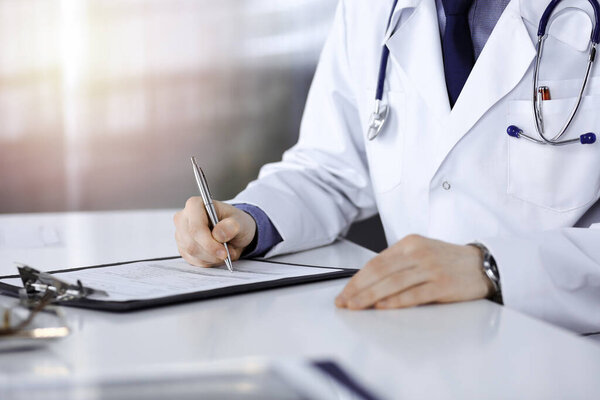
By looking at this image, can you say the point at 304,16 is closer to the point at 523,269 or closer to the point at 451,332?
the point at 523,269

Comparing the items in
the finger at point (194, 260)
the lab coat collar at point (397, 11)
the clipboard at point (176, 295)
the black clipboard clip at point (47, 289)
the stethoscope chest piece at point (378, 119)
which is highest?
the lab coat collar at point (397, 11)

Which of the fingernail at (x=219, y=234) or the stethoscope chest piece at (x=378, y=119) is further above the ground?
the stethoscope chest piece at (x=378, y=119)

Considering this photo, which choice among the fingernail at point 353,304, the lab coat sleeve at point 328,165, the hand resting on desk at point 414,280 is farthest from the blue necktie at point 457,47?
the fingernail at point 353,304

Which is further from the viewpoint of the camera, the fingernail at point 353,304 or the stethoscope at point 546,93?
the stethoscope at point 546,93

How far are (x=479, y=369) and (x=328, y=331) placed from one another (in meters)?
0.16

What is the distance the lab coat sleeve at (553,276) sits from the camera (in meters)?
0.80

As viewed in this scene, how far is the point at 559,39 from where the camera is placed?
3.58ft

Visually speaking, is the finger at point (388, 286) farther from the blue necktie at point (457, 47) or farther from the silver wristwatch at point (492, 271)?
the blue necktie at point (457, 47)

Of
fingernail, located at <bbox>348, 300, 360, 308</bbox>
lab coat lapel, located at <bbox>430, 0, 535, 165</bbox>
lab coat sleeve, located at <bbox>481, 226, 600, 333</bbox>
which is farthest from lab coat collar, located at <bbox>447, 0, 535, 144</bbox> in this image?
fingernail, located at <bbox>348, 300, 360, 308</bbox>

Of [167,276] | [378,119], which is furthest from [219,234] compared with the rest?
[378,119]

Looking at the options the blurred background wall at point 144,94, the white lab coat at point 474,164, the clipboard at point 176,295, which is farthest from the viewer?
the blurred background wall at point 144,94

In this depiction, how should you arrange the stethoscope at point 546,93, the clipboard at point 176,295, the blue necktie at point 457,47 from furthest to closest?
→ the blue necktie at point 457,47 < the stethoscope at point 546,93 < the clipboard at point 176,295

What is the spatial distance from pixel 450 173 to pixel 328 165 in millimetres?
333

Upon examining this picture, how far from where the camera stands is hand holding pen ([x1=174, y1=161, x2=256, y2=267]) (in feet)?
3.14
